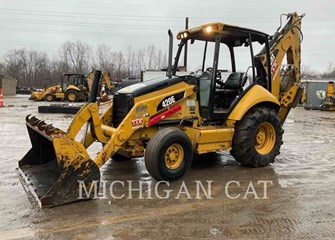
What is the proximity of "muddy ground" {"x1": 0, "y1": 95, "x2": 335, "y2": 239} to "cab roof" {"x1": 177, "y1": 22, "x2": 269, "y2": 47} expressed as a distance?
95.9 inches

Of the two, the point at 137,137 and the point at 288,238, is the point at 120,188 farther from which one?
the point at 288,238

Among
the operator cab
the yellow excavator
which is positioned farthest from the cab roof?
the yellow excavator

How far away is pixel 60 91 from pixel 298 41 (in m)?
26.3

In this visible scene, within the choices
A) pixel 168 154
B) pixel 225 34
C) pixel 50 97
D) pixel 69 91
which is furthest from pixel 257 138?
pixel 50 97

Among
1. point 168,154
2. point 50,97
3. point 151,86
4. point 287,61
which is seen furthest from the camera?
point 50,97

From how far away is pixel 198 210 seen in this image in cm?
478

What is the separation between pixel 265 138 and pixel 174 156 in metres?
2.35

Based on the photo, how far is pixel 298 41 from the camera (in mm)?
8383

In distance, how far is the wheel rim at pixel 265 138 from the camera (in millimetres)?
7230

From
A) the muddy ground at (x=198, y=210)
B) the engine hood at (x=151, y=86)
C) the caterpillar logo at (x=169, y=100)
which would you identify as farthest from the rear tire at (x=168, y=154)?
the engine hood at (x=151, y=86)

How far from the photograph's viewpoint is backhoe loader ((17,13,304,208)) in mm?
5114

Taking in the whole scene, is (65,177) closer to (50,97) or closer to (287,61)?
(287,61)

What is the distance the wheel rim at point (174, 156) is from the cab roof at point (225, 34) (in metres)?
2.19


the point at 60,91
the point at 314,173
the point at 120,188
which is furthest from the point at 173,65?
the point at 60,91
